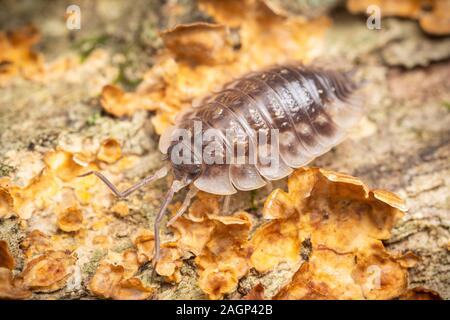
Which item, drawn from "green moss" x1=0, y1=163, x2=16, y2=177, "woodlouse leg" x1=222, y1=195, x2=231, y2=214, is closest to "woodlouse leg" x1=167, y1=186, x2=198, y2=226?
"woodlouse leg" x1=222, y1=195, x2=231, y2=214

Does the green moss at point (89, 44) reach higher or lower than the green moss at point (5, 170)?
higher

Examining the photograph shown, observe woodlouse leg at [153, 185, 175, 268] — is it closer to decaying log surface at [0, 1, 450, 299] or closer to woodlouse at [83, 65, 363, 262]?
woodlouse at [83, 65, 363, 262]

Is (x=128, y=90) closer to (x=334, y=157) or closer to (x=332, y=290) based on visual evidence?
(x=334, y=157)

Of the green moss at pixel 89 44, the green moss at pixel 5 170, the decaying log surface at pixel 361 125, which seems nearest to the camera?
the decaying log surface at pixel 361 125

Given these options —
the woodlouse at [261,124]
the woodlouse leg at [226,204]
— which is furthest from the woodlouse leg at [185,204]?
the woodlouse leg at [226,204]

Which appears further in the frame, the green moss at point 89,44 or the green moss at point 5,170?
the green moss at point 89,44

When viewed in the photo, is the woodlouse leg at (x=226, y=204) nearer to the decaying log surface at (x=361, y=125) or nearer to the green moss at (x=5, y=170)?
the decaying log surface at (x=361, y=125)
